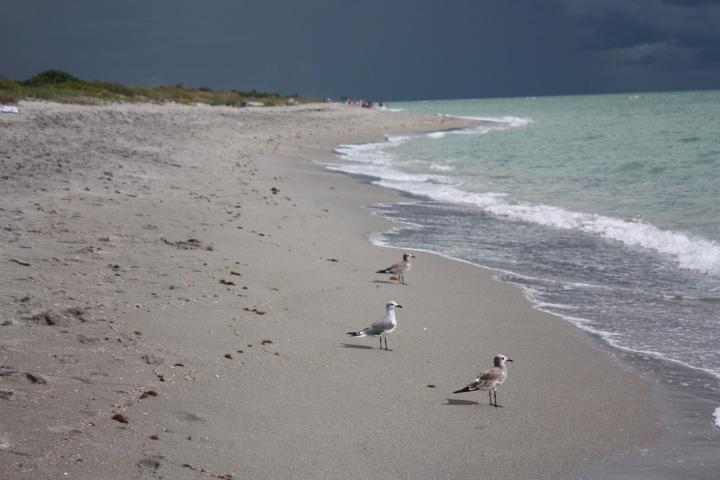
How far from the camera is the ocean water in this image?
862cm

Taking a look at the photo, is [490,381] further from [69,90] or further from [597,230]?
[69,90]

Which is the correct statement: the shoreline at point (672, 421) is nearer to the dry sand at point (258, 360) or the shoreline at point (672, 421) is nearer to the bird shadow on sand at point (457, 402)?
the dry sand at point (258, 360)

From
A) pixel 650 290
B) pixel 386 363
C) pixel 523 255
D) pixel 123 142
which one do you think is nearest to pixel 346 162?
pixel 123 142

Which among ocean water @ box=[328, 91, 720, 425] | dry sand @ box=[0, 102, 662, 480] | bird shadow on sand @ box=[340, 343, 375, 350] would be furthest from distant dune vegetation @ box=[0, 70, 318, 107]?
bird shadow on sand @ box=[340, 343, 375, 350]

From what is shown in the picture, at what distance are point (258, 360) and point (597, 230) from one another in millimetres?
10351

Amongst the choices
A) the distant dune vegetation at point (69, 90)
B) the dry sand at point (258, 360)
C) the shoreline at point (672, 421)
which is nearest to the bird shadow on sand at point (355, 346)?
A: the dry sand at point (258, 360)

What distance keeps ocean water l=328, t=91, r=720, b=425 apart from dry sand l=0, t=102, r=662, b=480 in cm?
80

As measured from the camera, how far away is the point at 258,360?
6.58 m

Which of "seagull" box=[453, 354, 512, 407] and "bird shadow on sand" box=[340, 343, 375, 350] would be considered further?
"bird shadow on sand" box=[340, 343, 375, 350]

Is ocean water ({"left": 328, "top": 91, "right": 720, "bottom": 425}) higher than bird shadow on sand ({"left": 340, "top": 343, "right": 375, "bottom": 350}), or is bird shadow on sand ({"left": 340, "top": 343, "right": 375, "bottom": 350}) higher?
ocean water ({"left": 328, "top": 91, "right": 720, "bottom": 425})

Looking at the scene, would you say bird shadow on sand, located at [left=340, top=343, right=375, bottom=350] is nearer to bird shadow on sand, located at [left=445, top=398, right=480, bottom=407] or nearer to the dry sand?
the dry sand

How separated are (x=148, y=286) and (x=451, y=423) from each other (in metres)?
3.97

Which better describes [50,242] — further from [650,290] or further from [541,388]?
[650,290]

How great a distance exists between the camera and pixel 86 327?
657 centimetres
